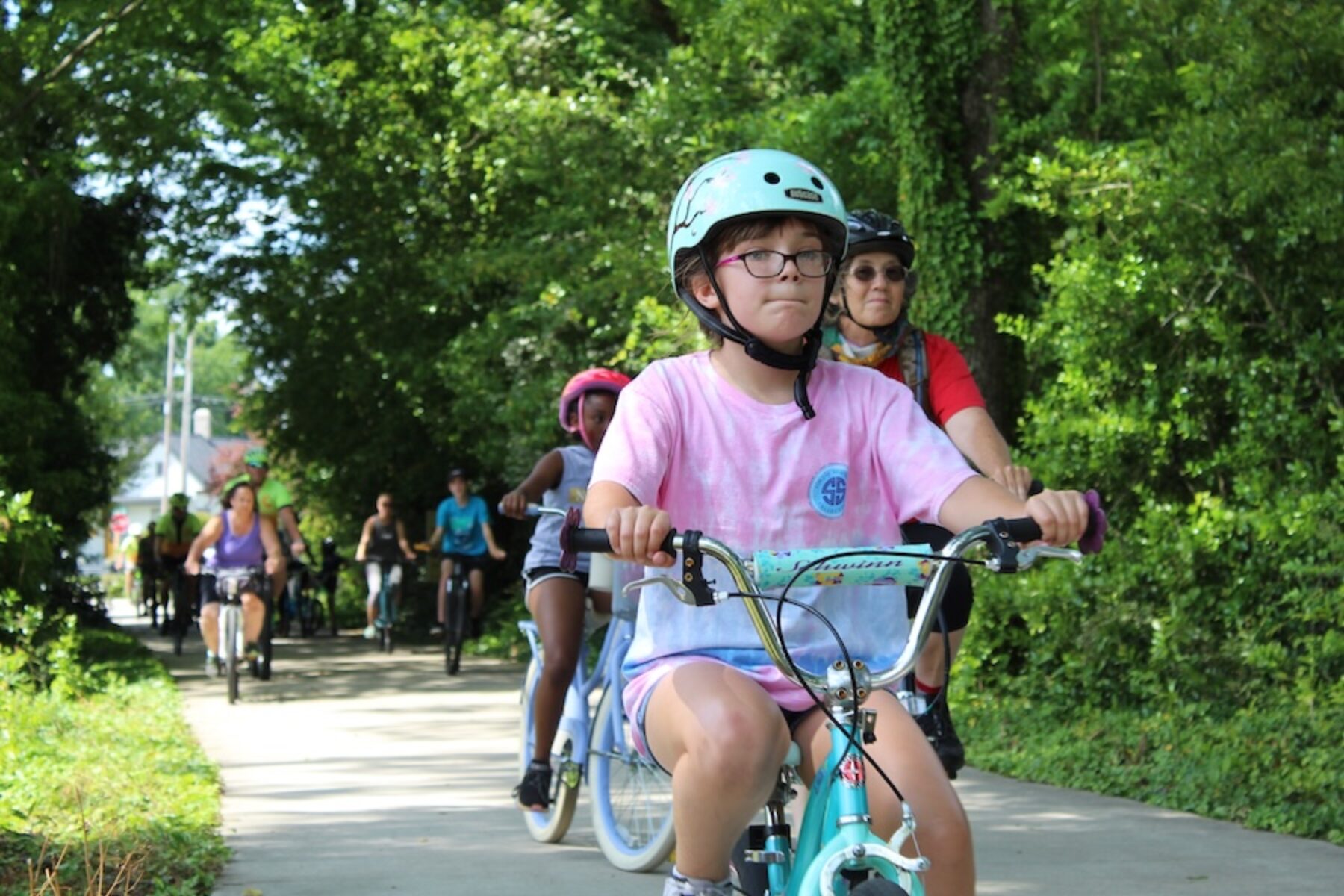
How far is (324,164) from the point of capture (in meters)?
24.8

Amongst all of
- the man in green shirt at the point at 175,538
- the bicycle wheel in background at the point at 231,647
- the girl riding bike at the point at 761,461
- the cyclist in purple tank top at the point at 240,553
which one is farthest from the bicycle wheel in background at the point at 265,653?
the girl riding bike at the point at 761,461

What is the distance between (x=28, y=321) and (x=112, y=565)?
6000 cm

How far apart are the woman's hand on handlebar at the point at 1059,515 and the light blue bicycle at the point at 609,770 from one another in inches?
124

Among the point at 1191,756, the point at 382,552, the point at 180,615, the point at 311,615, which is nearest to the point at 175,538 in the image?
the point at 311,615

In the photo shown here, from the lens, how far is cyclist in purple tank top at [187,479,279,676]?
15.8 meters

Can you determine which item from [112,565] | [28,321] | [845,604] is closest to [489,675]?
[28,321]

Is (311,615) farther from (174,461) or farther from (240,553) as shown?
(174,461)

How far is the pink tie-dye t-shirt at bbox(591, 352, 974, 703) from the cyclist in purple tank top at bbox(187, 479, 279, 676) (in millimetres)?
12291

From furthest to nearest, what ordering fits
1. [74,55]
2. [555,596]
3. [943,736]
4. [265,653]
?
[74,55]
[265,653]
[555,596]
[943,736]

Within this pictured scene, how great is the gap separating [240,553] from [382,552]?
7338 mm

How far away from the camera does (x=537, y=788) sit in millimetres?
7453

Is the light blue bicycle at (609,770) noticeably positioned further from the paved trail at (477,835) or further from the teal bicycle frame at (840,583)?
the teal bicycle frame at (840,583)

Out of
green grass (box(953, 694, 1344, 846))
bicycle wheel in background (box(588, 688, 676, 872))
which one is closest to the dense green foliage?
green grass (box(953, 694, 1344, 846))

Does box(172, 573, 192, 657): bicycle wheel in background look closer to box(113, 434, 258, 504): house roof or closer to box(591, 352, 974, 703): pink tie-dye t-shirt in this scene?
box(591, 352, 974, 703): pink tie-dye t-shirt
